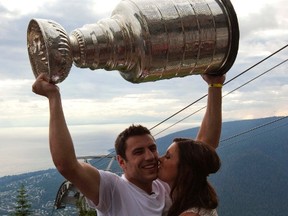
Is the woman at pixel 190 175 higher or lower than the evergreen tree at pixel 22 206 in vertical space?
higher

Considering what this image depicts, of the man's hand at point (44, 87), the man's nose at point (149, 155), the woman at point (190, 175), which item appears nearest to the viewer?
the man's hand at point (44, 87)

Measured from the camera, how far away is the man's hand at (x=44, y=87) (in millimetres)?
2682

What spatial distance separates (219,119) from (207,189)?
0.78m

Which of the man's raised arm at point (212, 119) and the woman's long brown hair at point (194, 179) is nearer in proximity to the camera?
the woman's long brown hair at point (194, 179)

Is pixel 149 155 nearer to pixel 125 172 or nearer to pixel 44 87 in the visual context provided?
pixel 125 172

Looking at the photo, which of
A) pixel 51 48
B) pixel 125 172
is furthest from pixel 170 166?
pixel 51 48

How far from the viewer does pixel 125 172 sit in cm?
319

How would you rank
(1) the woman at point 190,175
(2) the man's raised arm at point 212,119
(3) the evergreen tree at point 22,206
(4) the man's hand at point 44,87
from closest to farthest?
(4) the man's hand at point 44,87
(1) the woman at point 190,175
(2) the man's raised arm at point 212,119
(3) the evergreen tree at point 22,206

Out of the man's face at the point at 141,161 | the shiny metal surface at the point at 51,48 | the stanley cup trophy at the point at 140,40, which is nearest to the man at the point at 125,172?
the man's face at the point at 141,161

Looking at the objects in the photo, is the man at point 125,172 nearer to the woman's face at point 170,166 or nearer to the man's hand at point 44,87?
the man's hand at point 44,87

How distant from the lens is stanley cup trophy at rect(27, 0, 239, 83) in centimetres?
257

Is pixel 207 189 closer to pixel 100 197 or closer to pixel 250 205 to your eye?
pixel 100 197

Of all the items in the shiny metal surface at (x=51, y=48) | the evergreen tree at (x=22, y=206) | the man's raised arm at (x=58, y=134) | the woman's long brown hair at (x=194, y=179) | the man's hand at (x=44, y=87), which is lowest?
the evergreen tree at (x=22, y=206)

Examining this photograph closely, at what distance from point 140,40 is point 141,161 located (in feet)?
2.55
